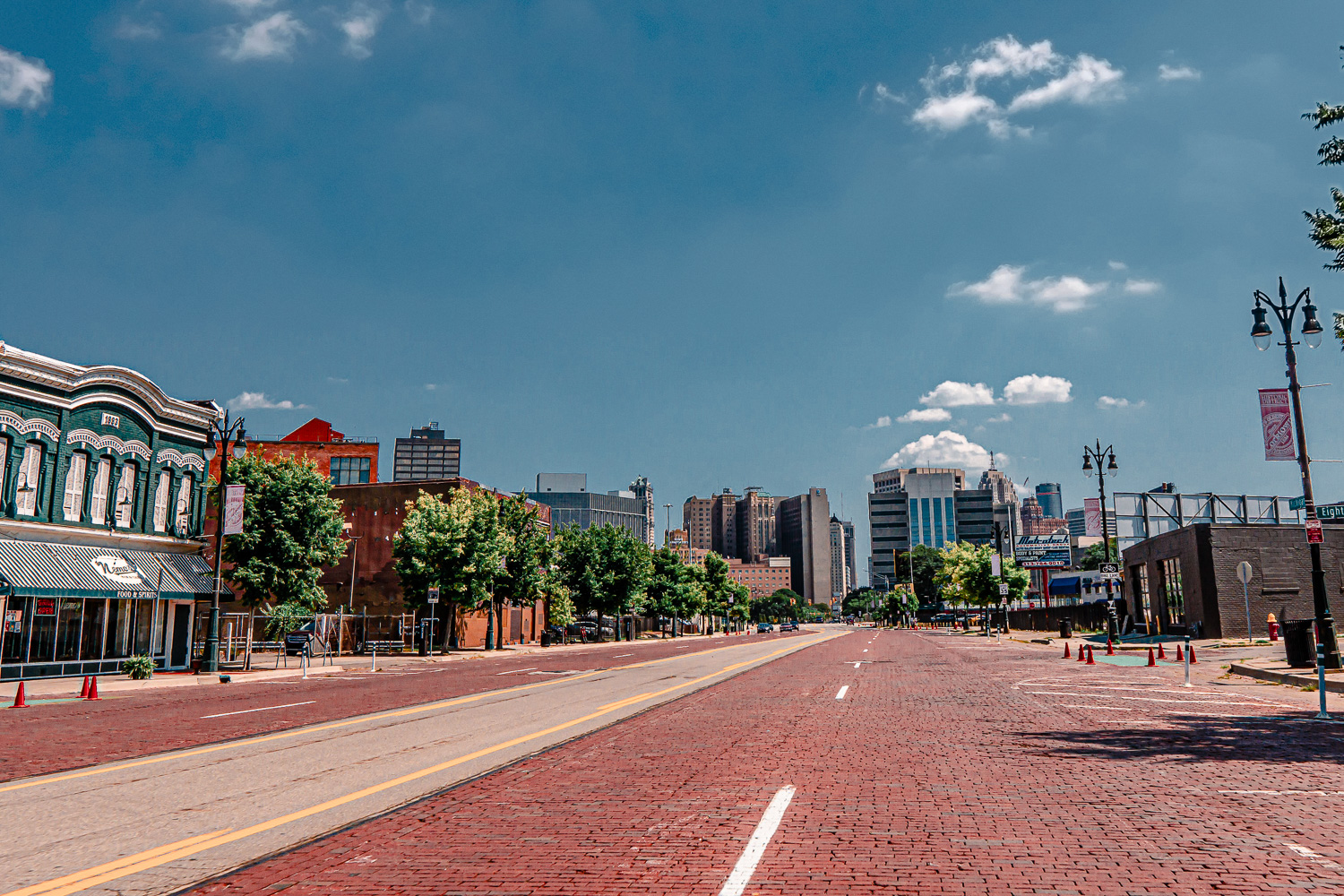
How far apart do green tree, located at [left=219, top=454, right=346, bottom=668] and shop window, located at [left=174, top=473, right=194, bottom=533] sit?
1.57 metres

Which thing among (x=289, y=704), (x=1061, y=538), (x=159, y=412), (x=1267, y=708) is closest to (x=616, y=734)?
(x=289, y=704)

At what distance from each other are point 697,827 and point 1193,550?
142 feet

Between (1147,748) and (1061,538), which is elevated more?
(1061,538)

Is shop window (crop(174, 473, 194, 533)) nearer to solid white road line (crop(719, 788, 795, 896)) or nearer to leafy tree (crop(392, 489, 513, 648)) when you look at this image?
leafy tree (crop(392, 489, 513, 648))

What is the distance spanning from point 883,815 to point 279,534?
34370 mm

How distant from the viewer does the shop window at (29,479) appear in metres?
29.0

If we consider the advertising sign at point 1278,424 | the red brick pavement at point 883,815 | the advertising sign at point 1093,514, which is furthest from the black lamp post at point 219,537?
the advertising sign at point 1093,514

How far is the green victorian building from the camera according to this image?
28281 millimetres

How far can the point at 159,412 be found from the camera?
112 feet

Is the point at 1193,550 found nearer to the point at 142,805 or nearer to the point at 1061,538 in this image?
the point at 142,805

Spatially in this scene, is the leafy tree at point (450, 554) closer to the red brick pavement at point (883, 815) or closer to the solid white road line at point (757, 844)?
the red brick pavement at point (883, 815)

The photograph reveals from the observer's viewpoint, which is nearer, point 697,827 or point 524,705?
point 697,827

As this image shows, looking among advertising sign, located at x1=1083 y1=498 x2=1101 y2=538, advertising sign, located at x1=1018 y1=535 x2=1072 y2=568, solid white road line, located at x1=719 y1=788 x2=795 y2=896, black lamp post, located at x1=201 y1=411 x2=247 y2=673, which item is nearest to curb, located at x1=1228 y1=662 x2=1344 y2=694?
solid white road line, located at x1=719 y1=788 x2=795 y2=896

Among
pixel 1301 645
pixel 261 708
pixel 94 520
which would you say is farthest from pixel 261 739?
pixel 1301 645
